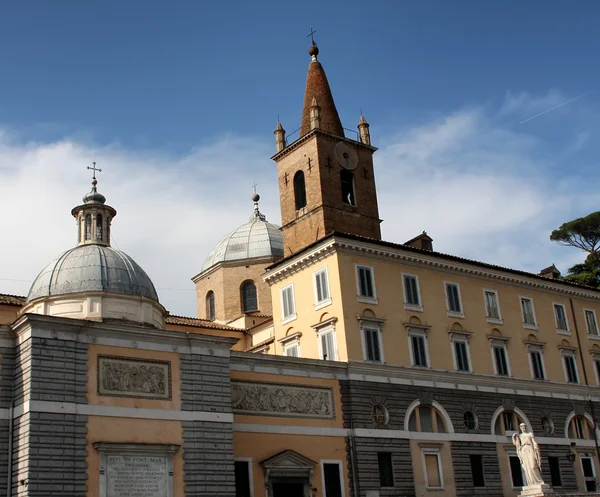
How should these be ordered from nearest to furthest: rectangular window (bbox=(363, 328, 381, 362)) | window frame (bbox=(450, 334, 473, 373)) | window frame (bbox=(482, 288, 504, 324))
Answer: rectangular window (bbox=(363, 328, 381, 362))
window frame (bbox=(450, 334, 473, 373))
window frame (bbox=(482, 288, 504, 324))

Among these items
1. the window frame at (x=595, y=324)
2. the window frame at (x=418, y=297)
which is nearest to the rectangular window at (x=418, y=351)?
the window frame at (x=418, y=297)

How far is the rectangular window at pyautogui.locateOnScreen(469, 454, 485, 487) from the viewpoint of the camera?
115ft

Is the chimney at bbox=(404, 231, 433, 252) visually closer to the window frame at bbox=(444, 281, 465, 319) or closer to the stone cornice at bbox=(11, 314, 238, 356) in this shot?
the window frame at bbox=(444, 281, 465, 319)

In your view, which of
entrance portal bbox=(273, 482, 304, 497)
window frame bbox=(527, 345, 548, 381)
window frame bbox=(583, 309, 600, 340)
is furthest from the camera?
window frame bbox=(583, 309, 600, 340)

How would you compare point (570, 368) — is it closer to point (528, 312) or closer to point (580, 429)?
point (580, 429)

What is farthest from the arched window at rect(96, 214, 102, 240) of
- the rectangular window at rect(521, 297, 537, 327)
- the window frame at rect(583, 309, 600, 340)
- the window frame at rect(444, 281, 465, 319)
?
the window frame at rect(583, 309, 600, 340)

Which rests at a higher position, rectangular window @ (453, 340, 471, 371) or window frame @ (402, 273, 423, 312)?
window frame @ (402, 273, 423, 312)

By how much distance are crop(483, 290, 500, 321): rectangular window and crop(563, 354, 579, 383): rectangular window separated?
5.00 m

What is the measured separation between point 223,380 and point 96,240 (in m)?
8.49

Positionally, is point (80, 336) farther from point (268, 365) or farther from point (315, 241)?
point (315, 241)

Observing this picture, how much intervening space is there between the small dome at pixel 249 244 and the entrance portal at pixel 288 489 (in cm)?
2052

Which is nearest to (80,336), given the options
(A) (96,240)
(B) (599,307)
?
(A) (96,240)

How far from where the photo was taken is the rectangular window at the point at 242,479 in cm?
2861

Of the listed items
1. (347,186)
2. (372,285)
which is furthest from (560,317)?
(347,186)
